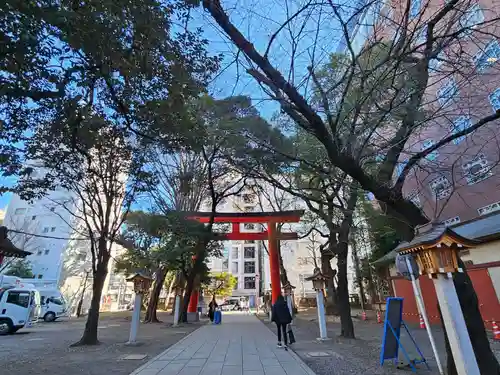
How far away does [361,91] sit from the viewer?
4176mm

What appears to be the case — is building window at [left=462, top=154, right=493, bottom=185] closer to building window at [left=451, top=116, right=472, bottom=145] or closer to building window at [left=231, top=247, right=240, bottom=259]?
building window at [left=451, top=116, right=472, bottom=145]

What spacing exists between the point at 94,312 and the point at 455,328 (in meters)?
9.39

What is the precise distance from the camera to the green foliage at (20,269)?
2553cm

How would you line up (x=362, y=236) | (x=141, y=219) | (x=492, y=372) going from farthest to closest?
1. (x=362, y=236)
2. (x=141, y=219)
3. (x=492, y=372)

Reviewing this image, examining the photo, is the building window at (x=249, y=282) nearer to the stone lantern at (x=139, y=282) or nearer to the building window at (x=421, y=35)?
the stone lantern at (x=139, y=282)

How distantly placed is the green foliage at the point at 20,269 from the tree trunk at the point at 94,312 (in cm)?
2246

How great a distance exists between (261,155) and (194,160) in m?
8.15

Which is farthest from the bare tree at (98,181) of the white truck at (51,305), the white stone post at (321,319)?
the white truck at (51,305)

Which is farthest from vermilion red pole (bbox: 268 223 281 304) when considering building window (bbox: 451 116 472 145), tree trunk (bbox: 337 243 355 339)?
building window (bbox: 451 116 472 145)

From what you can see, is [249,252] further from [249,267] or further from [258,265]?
[258,265]

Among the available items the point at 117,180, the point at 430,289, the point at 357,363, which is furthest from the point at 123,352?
the point at 430,289

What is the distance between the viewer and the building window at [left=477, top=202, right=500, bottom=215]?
1105cm

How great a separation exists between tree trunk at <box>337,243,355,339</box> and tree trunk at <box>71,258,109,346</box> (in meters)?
7.73

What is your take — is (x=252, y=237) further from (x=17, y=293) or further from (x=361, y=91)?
(x=361, y=91)
